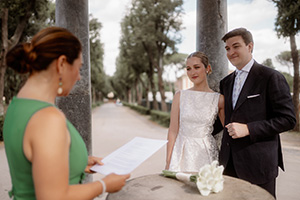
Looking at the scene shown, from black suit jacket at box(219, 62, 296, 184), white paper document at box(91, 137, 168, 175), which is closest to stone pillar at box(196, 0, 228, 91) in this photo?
black suit jacket at box(219, 62, 296, 184)

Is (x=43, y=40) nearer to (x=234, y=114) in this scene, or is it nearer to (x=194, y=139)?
(x=234, y=114)

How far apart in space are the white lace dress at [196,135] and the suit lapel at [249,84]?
18.7 inches

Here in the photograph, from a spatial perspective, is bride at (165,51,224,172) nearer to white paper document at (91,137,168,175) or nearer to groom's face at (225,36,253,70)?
groom's face at (225,36,253,70)

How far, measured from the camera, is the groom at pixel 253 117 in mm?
2111

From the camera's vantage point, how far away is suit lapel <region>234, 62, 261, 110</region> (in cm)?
230

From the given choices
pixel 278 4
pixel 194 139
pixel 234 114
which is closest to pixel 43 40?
pixel 234 114

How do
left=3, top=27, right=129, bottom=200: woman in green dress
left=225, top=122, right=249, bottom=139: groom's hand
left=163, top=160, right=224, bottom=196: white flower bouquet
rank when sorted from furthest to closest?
left=225, top=122, right=249, bottom=139: groom's hand, left=163, top=160, right=224, bottom=196: white flower bouquet, left=3, top=27, right=129, bottom=200: woman in green dress

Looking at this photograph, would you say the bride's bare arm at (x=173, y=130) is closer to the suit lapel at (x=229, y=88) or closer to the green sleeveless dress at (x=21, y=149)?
the suit lapel at (x=229, y=88)

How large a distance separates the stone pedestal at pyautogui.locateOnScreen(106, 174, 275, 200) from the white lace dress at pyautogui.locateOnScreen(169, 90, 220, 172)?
0.77m

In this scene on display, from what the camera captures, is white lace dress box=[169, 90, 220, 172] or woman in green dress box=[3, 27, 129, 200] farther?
white lace dress box=[169, 90, 220, 172]

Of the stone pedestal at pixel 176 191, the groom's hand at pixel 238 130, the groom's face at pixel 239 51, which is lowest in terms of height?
the stone pedestal at pixel 176 191

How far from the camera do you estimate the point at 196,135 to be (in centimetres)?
278

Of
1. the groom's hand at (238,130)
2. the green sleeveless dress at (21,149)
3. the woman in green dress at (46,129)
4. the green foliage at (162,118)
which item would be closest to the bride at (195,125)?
the groom's hand at (238,130)

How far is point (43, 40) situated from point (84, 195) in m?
0.74
